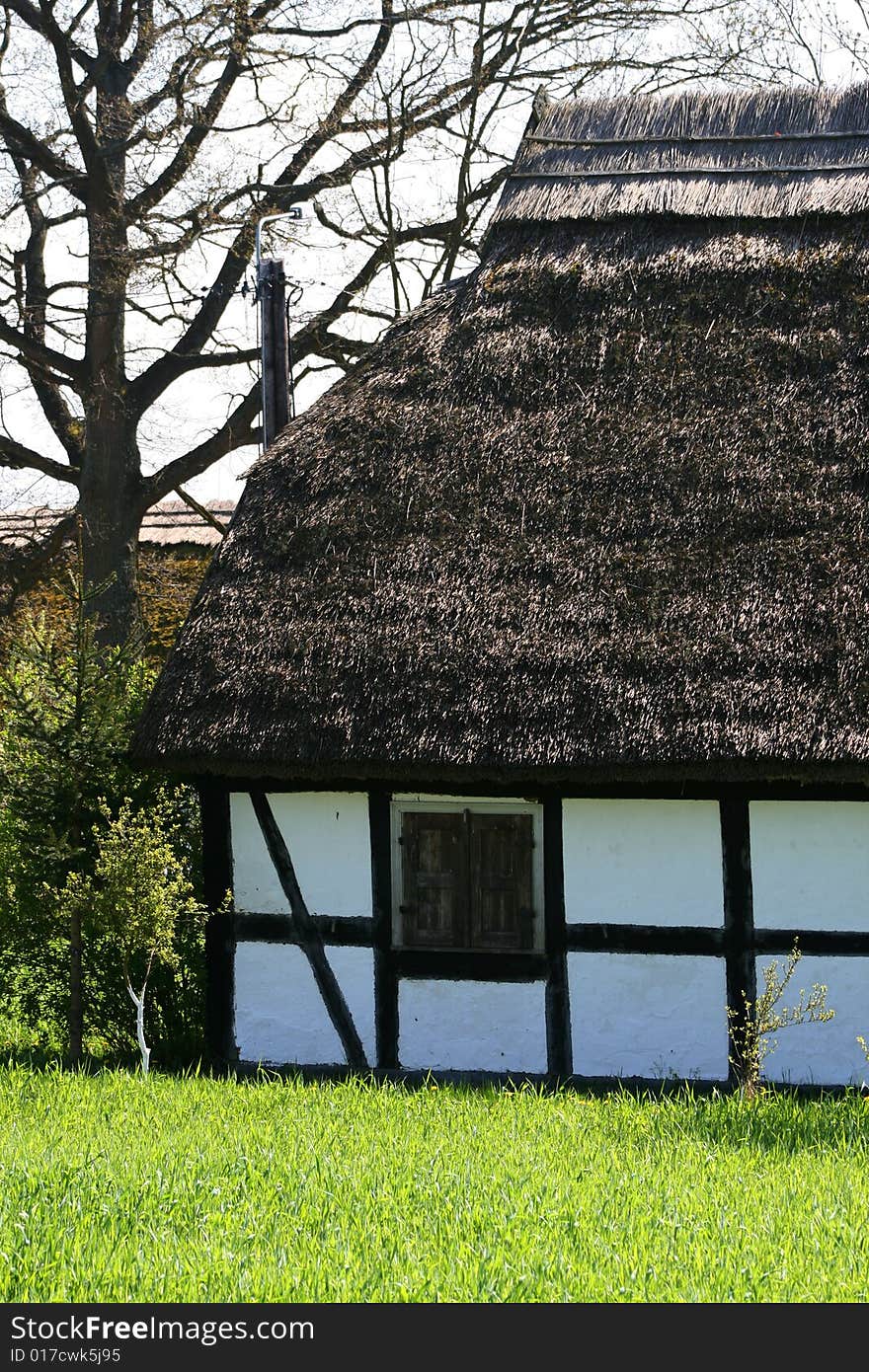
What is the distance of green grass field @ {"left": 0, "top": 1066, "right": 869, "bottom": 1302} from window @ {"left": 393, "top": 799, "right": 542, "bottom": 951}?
1.08 metres

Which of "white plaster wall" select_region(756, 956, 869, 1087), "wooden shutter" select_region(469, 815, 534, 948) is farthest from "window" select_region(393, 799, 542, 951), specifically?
"white plaster wall" select_region(756, 956, 869, 1087)

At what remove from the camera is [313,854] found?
798 centimetres

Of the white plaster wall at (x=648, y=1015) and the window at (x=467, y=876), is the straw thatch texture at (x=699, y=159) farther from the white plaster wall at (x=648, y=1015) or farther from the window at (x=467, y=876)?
the white plaster wall at (x=648, y=1015)

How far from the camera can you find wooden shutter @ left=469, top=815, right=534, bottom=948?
7.74 m

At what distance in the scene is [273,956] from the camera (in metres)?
8.05

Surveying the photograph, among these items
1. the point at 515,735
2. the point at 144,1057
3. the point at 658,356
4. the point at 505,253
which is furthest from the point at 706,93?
the point at 144,1057

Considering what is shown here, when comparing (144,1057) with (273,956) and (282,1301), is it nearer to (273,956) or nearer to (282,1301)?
(273,956)

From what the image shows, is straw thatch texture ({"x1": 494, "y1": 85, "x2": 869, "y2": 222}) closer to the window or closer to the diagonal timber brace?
the window

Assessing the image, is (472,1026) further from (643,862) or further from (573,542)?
(573,542)

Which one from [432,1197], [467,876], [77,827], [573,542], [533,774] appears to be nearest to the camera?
[432,1197]

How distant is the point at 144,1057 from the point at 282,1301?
4.11 m

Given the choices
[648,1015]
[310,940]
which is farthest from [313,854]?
[648,1015]

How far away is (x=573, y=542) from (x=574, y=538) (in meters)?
0.03

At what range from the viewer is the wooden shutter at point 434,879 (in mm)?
7852
